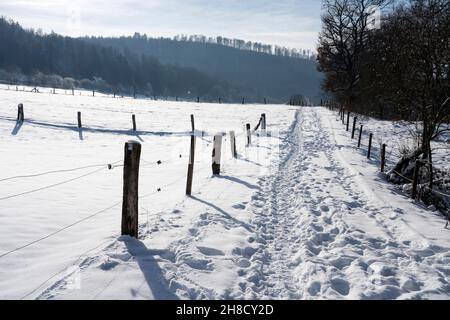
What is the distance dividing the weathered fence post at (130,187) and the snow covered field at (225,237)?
0.80ft

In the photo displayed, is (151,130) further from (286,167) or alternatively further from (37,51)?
(37,51)

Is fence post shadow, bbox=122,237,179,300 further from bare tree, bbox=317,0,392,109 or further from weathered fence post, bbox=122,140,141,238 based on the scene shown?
bare tree, bbox=317,0,392,109

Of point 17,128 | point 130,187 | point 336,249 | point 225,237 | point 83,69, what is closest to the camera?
point 130,187

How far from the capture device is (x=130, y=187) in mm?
6035

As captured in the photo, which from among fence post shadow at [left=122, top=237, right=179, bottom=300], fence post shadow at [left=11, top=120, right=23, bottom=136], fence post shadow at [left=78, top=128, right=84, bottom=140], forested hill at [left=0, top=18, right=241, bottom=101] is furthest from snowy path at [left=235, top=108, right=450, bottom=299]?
forested hill at [left=0, top=18, right=241, bottom=101]

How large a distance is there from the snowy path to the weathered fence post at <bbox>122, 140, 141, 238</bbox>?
207cm

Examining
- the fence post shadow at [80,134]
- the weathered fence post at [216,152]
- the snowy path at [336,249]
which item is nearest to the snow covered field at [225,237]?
the snowy path at [336,249]

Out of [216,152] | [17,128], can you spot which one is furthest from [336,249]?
[17,128]

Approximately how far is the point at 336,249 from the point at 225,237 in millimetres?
1918

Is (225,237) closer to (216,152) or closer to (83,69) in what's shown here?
(216,152)

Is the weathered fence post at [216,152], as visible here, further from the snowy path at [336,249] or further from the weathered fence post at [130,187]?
the weathered fence post at [130,187]

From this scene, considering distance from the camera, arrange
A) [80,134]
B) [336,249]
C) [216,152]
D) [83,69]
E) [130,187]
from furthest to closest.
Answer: [83,69]
[80,134]
[216,152]
[336,249]
[130,187]

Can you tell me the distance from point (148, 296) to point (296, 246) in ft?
9.35

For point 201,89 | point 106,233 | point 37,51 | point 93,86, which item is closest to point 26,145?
point 106,233
